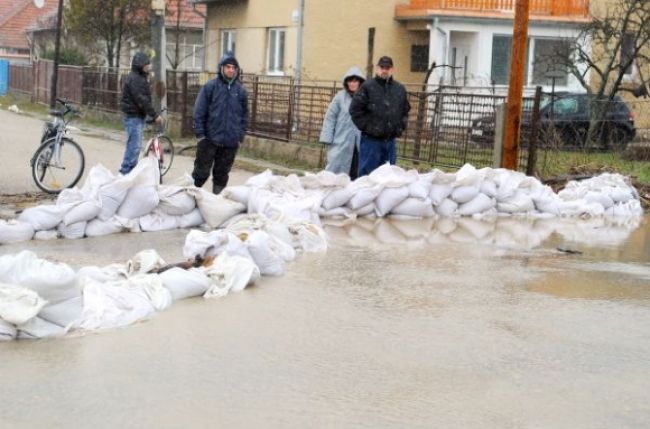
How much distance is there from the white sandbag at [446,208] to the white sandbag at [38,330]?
22.5ft

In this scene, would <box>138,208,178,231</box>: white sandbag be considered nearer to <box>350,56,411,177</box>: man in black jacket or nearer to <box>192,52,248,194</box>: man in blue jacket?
<box>192,52,248,194</box>: man in blue jacket

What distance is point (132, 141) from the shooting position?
14.5 metres

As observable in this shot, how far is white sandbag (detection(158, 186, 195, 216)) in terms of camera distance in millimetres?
11078

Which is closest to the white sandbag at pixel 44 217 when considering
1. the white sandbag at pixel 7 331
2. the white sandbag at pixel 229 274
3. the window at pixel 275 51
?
the white sandbag at pixel 229 274

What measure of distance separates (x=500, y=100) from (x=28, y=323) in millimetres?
11018

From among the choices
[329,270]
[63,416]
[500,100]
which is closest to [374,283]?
[329,270]

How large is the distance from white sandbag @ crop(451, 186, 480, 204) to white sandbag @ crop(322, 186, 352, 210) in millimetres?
1359

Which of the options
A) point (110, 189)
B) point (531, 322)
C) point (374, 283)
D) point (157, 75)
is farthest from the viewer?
point (157, 75)

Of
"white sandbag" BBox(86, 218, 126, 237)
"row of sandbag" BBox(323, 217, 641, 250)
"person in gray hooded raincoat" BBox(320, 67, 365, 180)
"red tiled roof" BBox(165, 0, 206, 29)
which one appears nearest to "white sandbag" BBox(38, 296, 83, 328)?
"white sandbag" BBox(86, 218, 126, 237)

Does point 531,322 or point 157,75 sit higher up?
point 157,75

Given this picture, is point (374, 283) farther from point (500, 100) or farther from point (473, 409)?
point (500, 100)

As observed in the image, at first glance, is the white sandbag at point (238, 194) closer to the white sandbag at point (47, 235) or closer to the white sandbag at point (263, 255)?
the white sandbag at point (47, 235)

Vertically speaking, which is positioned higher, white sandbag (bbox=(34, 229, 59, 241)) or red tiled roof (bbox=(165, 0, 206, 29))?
red tiled roof (bbox=(165, 0, 206, 29))

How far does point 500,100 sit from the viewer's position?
54.5ft
